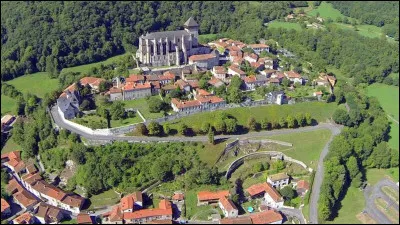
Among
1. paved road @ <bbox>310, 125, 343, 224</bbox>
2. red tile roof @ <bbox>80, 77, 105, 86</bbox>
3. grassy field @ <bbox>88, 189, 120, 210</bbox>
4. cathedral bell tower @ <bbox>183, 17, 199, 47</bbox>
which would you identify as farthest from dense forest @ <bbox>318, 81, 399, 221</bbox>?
red tile roof @ <bbox>80, 77, 105, 86</bbox>

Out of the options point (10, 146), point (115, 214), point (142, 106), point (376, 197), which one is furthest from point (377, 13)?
point (10, 146)

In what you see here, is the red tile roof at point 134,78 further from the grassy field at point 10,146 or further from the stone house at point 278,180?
the stone house at point 278,180

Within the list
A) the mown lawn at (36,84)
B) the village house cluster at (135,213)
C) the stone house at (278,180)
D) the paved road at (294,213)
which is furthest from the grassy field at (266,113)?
the mown lawn at (36,84)

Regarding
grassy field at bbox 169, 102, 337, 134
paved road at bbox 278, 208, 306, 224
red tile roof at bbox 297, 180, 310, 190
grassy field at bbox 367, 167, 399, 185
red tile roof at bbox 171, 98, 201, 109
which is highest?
red tile roof at bbox 171, 98, 201, 109

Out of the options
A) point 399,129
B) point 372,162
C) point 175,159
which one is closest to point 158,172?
point 175,159

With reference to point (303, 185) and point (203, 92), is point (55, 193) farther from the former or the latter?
point (303, 185)

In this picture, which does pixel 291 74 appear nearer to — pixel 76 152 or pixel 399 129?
pixel 399 129

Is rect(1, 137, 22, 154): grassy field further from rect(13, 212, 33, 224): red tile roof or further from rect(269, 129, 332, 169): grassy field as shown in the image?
rect(269, 129, 332, 169): grassy field
